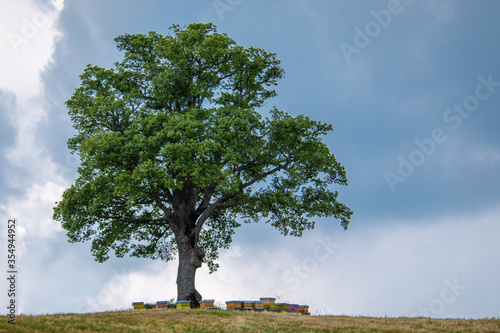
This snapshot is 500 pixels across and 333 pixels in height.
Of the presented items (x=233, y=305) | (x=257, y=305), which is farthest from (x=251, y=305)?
(x=233, y=305)

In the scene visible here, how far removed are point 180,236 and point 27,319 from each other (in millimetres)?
11374

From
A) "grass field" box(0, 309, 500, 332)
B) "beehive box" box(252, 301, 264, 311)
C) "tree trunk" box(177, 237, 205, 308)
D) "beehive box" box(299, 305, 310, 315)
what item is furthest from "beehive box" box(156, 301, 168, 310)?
"beehive box" box(299, 305, 310, 315)

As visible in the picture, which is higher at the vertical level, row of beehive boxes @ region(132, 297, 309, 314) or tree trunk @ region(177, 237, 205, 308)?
tree trunk @ region(177, 237, 205, 308)

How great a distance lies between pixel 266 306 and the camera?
1192 inches

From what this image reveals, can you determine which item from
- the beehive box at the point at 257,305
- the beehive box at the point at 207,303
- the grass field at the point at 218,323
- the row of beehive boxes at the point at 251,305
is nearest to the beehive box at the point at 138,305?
the row of beehive boxes at the point at 251,305

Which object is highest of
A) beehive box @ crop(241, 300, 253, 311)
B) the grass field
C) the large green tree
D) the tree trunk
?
the large green tree

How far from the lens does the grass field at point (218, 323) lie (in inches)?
827

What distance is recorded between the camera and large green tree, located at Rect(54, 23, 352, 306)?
93.5ft

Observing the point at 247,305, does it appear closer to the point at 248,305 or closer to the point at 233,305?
the point at 248,305

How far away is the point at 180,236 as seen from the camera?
3158 centimetres

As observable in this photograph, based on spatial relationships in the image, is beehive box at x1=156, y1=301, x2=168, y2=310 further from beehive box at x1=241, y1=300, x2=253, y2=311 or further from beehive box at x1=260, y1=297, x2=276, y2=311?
beehive box at x1=260, y1=297, x2=276, y2=311

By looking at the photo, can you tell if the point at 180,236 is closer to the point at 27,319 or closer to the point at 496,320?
the point at 27,319

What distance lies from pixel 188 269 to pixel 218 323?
8280 millimetres

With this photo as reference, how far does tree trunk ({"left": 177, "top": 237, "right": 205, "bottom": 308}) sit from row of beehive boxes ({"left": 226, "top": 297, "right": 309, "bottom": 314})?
8.26ft
